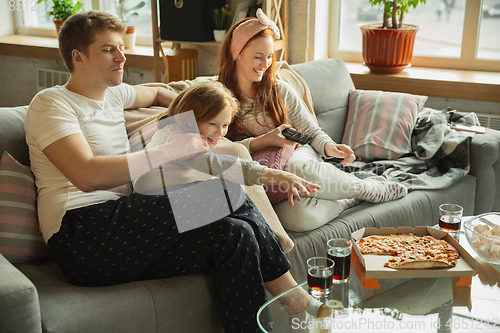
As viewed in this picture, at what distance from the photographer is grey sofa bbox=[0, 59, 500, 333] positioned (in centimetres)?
106

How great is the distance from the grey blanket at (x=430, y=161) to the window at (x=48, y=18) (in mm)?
2726

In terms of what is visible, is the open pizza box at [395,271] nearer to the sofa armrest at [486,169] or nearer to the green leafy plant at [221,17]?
the sofa armrest at [486,169]

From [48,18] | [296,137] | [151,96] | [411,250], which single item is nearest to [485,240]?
[411,250]

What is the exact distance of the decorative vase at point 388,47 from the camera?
2898 mm

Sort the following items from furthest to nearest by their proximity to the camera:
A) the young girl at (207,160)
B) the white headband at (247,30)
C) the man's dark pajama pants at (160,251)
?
the white headband at (247,30), the young girl at (207,160), the man's dark pajama pants at (160,251)

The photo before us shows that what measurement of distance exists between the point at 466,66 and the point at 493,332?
2492 millimetres

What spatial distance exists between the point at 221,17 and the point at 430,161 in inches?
68.4

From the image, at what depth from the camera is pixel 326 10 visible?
131 inches

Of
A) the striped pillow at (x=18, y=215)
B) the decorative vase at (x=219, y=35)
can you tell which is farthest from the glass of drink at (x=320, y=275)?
the decorative vase at (x=219, y=35)

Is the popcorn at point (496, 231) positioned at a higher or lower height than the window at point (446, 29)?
lower

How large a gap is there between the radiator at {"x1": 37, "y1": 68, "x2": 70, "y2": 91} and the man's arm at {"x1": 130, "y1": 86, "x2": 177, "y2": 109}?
9.04 ft

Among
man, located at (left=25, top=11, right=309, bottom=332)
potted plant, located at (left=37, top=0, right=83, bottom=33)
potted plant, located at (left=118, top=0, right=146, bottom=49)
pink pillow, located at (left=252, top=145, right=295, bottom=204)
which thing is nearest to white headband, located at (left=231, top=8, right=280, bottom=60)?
pink pillow, located at (left=252, top=145, right=295, bottom=204)

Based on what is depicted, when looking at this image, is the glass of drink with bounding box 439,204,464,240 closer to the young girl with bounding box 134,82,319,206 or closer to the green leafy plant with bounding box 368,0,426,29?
the young girl with bounding box 134,82,319,206

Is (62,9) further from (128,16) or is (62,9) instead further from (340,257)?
(340,257)
